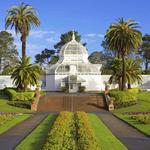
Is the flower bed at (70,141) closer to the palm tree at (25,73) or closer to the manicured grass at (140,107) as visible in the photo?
the manicured grass at (140,107)

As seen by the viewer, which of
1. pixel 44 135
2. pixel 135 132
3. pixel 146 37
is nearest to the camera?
pixel 44 135

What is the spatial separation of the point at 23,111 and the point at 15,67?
10409mm

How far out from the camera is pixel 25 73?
175ft

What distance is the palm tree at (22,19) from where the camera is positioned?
5938cm

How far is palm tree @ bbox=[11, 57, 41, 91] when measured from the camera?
53.2 metres

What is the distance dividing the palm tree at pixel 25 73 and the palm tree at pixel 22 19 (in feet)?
17.2

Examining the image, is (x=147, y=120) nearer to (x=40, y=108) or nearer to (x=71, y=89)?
(x=40, y=108)

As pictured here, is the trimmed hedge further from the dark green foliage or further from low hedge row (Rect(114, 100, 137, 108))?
→ the dark green foliage

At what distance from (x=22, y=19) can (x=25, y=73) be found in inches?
411

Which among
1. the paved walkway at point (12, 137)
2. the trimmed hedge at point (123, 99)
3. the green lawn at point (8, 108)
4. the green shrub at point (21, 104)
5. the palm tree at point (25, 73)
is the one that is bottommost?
the paved walkway at point (12, 137)

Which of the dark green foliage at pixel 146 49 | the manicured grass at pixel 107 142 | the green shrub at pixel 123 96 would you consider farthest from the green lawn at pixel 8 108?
the dark green foliage at pixel 146 49

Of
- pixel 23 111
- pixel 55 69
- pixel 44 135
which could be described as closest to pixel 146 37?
pixel 55 69

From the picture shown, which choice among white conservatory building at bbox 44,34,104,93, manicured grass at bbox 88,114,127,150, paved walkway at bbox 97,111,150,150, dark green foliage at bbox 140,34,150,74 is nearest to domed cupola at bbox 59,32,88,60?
white conservatory building at bbox 44,34,104,93

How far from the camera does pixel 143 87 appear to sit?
76.8 metres
